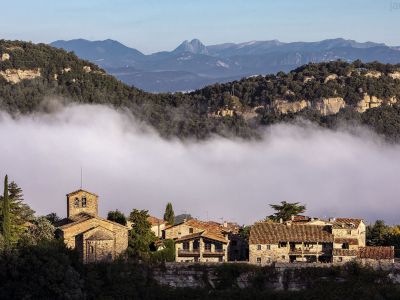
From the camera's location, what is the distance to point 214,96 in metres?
148

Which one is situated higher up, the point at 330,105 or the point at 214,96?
the point at 214,96

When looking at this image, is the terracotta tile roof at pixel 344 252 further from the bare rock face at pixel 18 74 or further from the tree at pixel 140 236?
the bare rock face at pixel 18 74

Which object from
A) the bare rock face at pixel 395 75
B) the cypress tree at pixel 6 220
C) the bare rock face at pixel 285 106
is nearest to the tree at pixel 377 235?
the cypress tree at pixel 6 220

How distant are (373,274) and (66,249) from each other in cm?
1367

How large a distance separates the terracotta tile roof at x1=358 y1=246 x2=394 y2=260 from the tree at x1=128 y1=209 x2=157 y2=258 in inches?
401

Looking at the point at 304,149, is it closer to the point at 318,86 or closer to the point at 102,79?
the point at 318,86

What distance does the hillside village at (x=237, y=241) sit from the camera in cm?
5128

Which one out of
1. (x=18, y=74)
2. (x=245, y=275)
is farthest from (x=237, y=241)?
(x=18, y=74)

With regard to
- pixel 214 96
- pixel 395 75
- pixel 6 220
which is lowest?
pixel 6 220

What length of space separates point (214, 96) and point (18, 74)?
26.6 metres

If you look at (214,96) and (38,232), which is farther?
(214,96)

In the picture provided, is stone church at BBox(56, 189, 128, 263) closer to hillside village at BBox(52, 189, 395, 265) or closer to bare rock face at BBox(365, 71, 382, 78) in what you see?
hillside village at BBox(52, 189, 395, 265)

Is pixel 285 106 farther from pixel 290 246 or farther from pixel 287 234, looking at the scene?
pixel 290 246

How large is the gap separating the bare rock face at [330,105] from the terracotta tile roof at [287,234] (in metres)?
90.8
